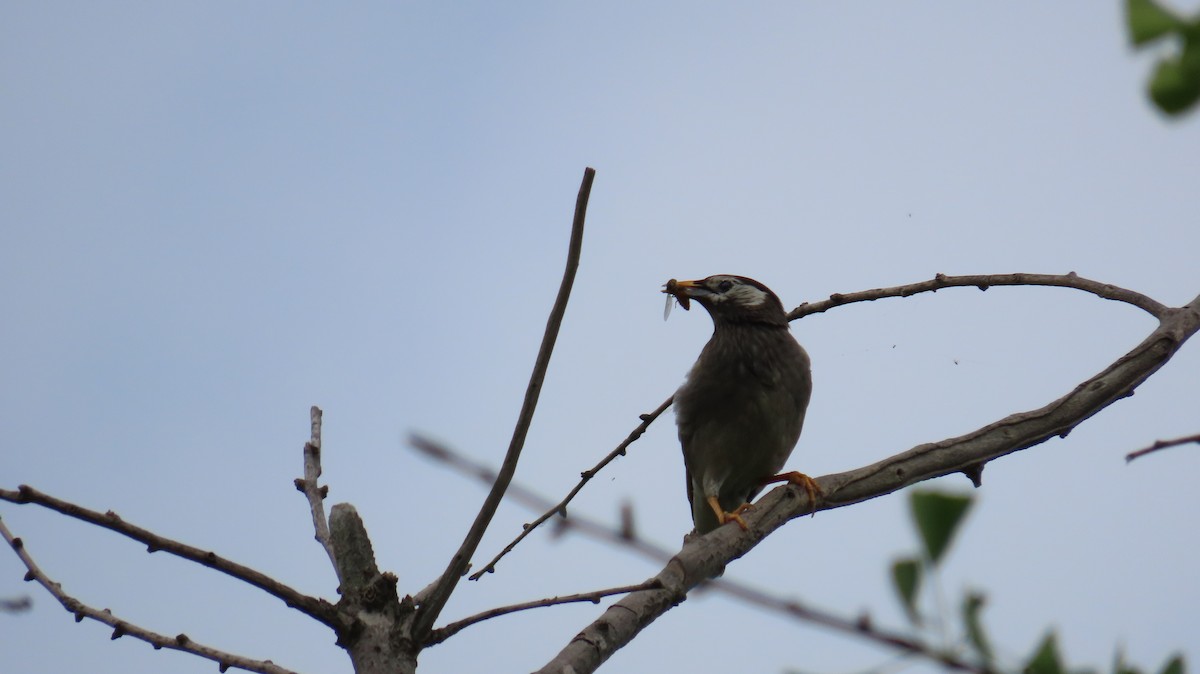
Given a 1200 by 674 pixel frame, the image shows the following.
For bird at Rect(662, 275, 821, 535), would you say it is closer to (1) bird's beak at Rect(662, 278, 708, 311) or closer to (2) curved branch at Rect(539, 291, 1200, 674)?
(1) bird's beak at Rect(662, 278, 708, 311)

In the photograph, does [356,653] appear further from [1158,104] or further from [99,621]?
[1158,104]

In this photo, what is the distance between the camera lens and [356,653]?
3027mm

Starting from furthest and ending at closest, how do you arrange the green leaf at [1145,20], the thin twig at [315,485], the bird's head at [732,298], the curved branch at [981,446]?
1. the bird's head at [732,298]
2. the curved branch at [981,446]
3. the thin twig at [315,485]
4. the green leaf at [1145,20]

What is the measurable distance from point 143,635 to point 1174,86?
2586 millimetres

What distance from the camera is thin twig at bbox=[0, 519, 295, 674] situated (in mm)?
2719

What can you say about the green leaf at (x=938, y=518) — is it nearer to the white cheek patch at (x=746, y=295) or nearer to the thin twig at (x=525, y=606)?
the thin twig at (x=525, y=606)

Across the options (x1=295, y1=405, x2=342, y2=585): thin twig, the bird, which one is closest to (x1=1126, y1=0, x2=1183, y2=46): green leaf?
(x1=295, y1=405, x2=342, y2=585): thin twig

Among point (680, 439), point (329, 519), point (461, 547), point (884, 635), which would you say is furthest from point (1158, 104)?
point (680, 439)

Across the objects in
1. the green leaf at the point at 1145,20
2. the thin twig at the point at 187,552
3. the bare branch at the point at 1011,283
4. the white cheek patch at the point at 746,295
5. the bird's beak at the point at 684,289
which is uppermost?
the bird's beak at the point at 684,289

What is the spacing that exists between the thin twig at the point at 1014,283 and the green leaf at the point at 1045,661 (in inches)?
139

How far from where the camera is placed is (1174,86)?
2.73ft

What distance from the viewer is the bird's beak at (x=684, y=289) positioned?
6820 mm

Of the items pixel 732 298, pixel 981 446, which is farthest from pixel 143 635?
pixel 732 298

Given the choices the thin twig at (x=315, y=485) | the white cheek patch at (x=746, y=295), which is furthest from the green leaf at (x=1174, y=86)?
the white cheek patch at (x=746, y=295)
